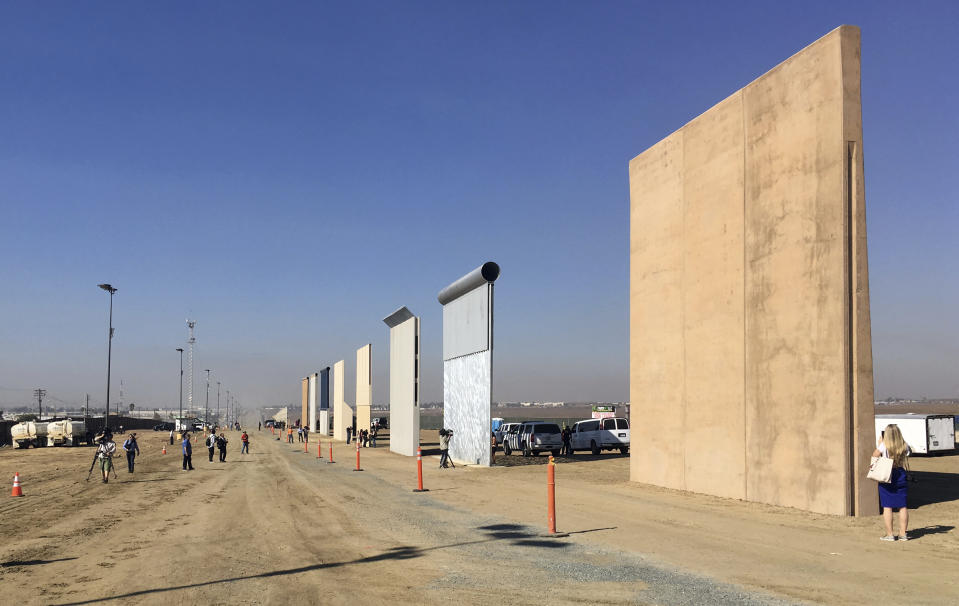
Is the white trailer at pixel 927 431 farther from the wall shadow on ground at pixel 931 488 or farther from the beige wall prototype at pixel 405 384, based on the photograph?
the beige wall prototype at pixel 405 384

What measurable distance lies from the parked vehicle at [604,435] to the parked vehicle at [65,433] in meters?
46.4

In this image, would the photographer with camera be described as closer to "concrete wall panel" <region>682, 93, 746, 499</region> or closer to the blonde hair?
"concrete wall panel" <region>682, 93, 746, 499</region>

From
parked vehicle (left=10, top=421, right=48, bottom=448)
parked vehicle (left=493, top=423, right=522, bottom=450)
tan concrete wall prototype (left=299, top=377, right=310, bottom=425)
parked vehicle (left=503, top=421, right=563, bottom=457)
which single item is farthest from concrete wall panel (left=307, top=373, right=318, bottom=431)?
parked vehicle (left=503, top=421, right=563, bottom=457)

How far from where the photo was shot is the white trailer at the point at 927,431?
3138cm

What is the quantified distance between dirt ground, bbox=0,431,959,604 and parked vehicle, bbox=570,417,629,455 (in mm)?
17524

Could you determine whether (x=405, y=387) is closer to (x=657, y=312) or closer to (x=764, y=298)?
(x=657, y=312)

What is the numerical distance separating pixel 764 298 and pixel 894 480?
589cm

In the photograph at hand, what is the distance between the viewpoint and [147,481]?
2598 cm

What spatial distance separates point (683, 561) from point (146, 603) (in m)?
6.77

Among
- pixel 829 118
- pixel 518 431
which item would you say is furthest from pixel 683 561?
pixel 518 431

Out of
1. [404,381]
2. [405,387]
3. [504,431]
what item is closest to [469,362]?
[405,387]

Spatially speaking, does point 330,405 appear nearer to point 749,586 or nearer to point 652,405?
point 652,405

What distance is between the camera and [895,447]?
1077 cm

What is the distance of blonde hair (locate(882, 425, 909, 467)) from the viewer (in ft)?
35.3
